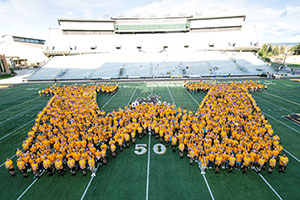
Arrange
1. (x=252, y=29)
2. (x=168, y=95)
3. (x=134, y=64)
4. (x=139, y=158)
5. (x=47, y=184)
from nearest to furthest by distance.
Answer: (x=47, y=184) → (x=139, y=158) → (x=168, y=95) → (x=134, y=64) → (x=252, y=29)

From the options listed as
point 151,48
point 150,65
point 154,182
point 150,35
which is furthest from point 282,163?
point 150,35

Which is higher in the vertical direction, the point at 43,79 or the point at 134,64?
the point at 134,64

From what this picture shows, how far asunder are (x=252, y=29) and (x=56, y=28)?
207 feet

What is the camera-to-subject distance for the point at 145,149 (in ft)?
31.3

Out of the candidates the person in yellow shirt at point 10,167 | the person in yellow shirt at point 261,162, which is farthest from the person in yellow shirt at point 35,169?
the person in yellow shirt at point 261,162

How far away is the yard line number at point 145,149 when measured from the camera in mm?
9242

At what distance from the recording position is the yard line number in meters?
9.24

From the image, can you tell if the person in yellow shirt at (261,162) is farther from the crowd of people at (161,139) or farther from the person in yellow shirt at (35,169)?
the person in yellow shirt at (35,169)

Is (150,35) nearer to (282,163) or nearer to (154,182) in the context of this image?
(282,163)

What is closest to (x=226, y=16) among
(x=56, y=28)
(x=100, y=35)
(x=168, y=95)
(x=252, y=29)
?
(x=252, y=29)

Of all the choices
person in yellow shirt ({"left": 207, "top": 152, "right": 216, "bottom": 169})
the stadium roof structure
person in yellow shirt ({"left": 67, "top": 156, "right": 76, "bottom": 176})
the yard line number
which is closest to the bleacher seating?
the stadium roof structure

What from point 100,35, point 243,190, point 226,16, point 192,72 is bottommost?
point 243,190

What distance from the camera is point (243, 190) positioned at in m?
6.68

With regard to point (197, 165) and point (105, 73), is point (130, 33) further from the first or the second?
point (197, 165)
